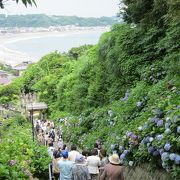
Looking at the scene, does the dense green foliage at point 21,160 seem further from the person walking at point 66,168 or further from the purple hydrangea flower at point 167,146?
the purple hydrangea flower at point 167,146

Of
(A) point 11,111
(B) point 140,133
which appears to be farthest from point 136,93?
(A) point 11,111

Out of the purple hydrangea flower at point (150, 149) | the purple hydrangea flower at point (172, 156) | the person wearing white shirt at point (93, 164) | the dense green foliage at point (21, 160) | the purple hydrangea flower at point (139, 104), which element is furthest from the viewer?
the purple hydrangea flower at point (139, 104)

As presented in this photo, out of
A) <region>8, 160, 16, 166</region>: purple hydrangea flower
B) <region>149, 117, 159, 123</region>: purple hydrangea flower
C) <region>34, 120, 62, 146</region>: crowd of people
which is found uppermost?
<region>149, 117, 159, 123</region>: purple hydrangea flower

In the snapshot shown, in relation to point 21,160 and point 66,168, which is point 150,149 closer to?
point 66,168

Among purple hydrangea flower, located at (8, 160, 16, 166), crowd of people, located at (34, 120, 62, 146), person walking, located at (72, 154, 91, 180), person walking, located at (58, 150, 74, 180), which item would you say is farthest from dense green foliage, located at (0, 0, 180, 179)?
purple hydrangea flower, located at (8, 160, 16, 166)

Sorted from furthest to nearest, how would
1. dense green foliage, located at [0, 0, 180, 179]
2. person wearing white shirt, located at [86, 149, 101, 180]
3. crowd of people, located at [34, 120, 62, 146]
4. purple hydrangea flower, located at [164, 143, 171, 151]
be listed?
crowd of people, located at [34, 120, 62, 146], person wearing white shirt, located at [86, 149, 101, 180], dense green foliage, located at [0, 0, 180, 179], purple hydrangea flower, located at [164, 143, 171, 151]

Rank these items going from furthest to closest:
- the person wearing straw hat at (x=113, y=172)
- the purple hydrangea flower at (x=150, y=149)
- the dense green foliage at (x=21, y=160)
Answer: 1. the purple hydrangea flower at (x=150, y=149)
2. the person wearing straw hat at (x=113, y=172)
3. the dense green foliage at (x=21, y=160)

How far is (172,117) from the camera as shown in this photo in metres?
7.81

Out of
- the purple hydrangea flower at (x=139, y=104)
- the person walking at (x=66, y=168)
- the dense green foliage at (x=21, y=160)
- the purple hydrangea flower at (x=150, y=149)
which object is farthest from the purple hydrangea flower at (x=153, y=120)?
the purple hydrangea flower at (x=139, y=104)

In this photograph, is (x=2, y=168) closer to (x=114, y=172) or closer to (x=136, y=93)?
(x=114, y=172)

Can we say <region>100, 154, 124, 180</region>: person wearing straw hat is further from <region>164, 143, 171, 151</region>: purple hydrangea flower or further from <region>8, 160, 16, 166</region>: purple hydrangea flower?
<region>8, 160, 16, 166</region>: purple hydrangea flower

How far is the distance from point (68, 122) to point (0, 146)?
13.0 meters

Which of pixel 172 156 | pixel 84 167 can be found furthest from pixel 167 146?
pixel 84 167

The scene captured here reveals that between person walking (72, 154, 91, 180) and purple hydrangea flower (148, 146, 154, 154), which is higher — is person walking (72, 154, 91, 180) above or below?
below
